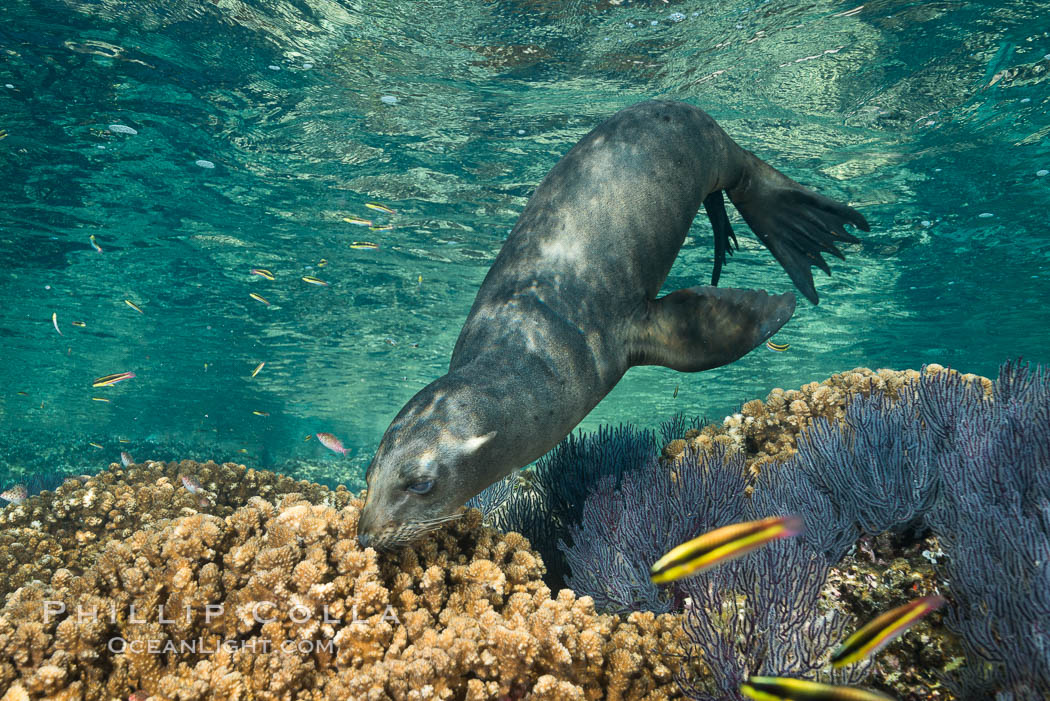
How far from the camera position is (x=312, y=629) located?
255 centimetres

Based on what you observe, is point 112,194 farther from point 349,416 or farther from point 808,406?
point 349,416

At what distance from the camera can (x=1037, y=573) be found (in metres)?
2.03

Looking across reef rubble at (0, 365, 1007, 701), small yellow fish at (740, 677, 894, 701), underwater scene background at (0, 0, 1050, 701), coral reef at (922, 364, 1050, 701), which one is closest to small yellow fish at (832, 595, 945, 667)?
underwater scene background at (0, 0, 1050, 701)

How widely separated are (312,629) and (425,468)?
2.95 feet

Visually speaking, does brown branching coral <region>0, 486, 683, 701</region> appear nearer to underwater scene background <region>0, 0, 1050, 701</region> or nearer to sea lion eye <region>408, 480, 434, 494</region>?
underwater scene background <region>0, 0, 1050, 701</region>

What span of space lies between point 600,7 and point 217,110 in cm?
845

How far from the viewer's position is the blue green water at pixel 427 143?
976cm

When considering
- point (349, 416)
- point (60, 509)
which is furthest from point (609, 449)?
point (349, 416)

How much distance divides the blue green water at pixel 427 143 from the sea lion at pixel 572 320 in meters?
6.50

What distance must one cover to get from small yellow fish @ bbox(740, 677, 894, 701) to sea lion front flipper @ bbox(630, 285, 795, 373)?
279cm

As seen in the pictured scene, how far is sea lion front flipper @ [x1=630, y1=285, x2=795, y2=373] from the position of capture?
13.5ft

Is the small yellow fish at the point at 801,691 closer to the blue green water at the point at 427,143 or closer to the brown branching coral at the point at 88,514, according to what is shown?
the brown branching coral at the point at 88,514

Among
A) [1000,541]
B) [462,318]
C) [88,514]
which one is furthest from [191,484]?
[462,318]

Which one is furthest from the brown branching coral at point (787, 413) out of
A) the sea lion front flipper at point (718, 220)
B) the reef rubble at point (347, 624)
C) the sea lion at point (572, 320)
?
the reef rubble at point (347, 624)
